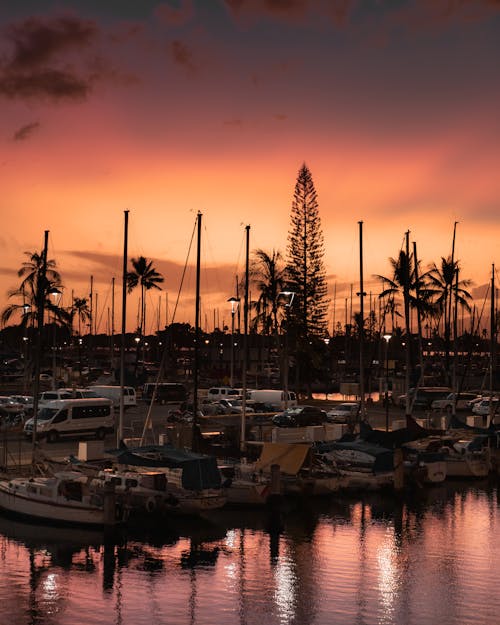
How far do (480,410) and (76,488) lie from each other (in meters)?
45.7

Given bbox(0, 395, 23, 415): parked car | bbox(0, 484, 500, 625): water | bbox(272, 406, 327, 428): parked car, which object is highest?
Answer: bbox(0, 395, 23, 415): parked car

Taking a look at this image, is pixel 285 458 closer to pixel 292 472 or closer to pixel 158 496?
pixel 292 472

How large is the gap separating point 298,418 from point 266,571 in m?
34.1

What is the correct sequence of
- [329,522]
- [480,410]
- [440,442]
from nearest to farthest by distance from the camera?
1. [329,522]
2. [440,442]
3. [480,410]

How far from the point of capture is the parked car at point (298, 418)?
212 feet

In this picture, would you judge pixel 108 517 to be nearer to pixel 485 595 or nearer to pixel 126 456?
pixel 126 456

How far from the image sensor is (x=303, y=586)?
29.3 meters

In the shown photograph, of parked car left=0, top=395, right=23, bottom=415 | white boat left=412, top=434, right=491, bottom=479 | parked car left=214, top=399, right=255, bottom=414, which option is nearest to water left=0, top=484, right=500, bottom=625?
white boat left=412, top=434, right=491, bottom=479

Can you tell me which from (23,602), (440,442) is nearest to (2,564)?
(23,602)

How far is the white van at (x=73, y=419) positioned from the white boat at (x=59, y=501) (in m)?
17.4

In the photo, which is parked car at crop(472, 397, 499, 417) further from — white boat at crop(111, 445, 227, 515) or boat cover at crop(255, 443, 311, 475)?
white boat at crop(111, 445, 227, 515)

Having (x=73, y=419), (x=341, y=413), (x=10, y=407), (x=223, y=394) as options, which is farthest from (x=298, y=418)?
(x=10, y=407)

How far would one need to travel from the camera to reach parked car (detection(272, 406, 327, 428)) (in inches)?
2539

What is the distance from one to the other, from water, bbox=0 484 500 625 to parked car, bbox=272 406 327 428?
23404 millimetres
